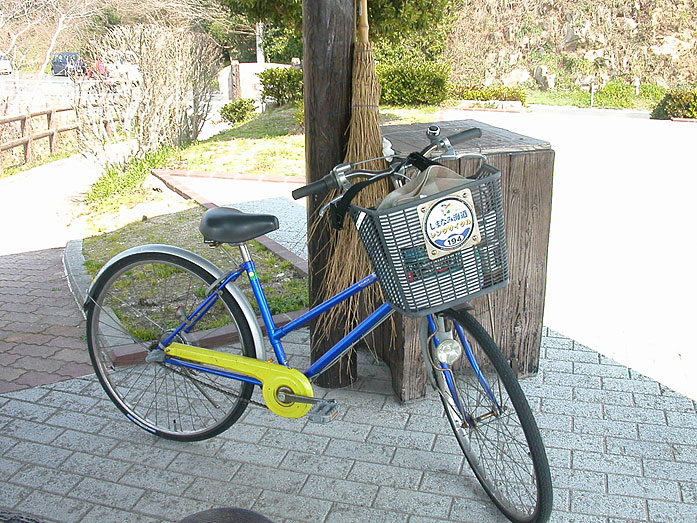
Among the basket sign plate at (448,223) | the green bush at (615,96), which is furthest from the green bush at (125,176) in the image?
the green bush at (615,96)

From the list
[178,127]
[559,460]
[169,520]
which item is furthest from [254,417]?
[178,127]

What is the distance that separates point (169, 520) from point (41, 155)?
12658 millimetres

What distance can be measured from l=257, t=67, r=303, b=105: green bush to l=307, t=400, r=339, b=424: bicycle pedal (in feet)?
47.2

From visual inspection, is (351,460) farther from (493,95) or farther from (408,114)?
(493,95)

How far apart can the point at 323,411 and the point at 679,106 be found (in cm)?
1481

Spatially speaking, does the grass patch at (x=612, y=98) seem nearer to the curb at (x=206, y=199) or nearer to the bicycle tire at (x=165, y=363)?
the curb at (x=206, y=199)

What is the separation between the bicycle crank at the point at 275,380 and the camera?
2904mm

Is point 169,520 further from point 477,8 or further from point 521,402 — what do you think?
point 477,8

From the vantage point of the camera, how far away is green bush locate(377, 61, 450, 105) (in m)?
16.7

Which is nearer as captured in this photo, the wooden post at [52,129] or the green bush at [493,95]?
the wooden post at [52,129]

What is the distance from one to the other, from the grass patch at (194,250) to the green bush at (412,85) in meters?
10.1

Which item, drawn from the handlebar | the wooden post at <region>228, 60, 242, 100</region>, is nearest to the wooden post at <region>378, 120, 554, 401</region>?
the handlebar

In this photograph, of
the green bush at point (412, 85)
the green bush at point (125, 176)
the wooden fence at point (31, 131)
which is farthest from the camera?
the green bush at point (412, 85)

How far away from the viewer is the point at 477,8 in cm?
2131
